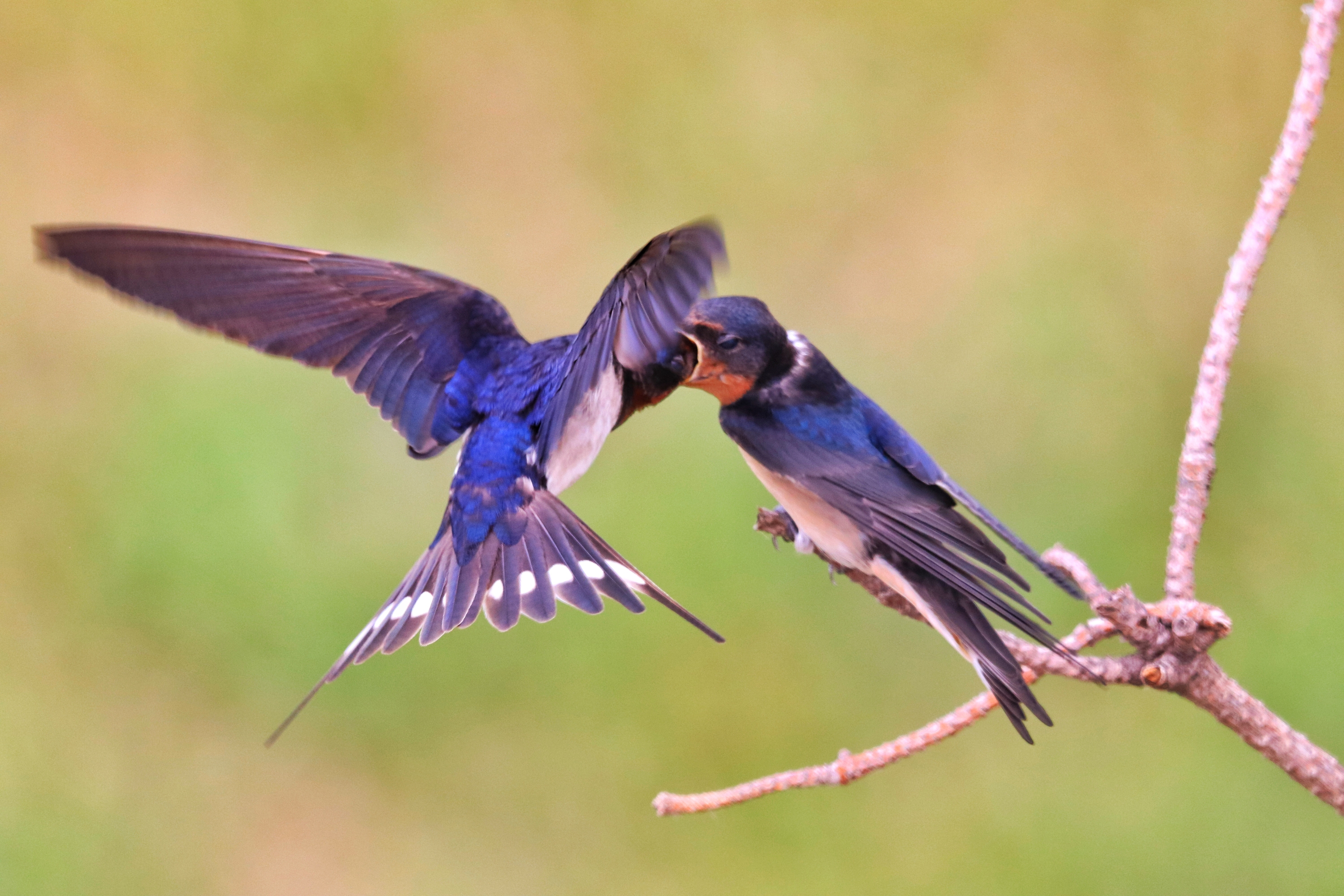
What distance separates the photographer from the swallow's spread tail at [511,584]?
938 mm

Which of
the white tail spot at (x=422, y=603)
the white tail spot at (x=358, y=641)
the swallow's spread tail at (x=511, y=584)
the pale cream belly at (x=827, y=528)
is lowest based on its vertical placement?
the white tail spot at (x=358, y=641)

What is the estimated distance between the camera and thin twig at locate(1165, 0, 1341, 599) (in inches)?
30.4

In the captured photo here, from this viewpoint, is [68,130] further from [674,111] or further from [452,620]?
[452,620]

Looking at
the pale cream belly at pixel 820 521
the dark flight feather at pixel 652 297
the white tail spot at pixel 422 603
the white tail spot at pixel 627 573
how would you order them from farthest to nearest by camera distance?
1. the pale cream belly at pixel 820 521
2. the white tail spot at pixel 422 603
3. the white tail spot at pixel 627 573
4. the dark flight feather at pixel 652 297

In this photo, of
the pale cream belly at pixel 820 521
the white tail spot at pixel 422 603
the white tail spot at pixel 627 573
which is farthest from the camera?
the pale cream belly at pixel 820 521

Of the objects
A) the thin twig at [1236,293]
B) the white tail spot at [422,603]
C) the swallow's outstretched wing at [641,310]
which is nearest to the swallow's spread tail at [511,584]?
the white tail spot at [422,603]

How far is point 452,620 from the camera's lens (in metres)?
0.98

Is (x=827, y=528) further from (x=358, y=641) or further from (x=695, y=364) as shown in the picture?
(x=358, y=641)

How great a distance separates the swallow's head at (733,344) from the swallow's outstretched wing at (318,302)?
0.22m

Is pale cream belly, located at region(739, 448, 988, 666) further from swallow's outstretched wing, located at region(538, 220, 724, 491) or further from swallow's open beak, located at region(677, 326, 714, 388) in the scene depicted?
swallow's outstretched wing, located at region(538, 220, 724, 491)

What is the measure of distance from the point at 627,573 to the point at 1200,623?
1.32ft

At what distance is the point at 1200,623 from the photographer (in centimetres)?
80

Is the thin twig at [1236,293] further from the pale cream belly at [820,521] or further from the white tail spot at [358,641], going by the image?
the white tail spot at [358,641]

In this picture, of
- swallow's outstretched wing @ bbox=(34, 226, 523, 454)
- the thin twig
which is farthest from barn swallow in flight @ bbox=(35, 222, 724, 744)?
the thin twig
